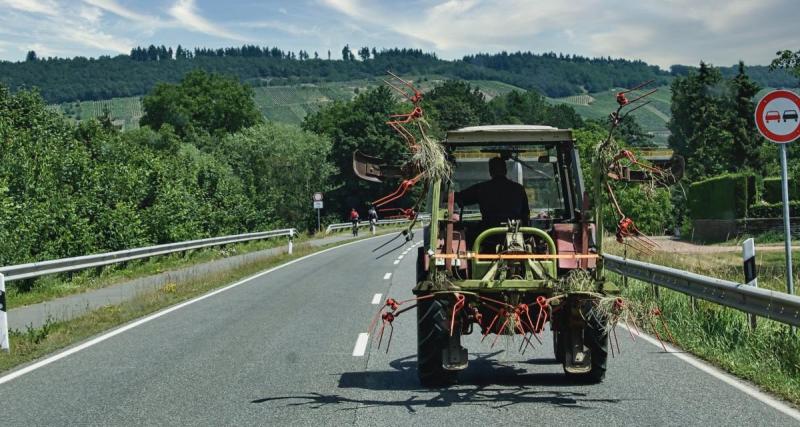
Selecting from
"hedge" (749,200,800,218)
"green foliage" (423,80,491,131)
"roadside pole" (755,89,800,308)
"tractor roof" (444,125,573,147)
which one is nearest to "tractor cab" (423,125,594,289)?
"tractor roof" (444,125,573,147)

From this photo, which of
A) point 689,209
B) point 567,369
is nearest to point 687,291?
point 567,369

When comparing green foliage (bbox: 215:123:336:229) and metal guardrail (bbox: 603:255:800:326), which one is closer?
metal guardrail (bbox: 603:255:800:326)

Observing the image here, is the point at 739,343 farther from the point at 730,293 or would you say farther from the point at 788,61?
the point at 788,61

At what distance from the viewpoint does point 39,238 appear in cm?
2308

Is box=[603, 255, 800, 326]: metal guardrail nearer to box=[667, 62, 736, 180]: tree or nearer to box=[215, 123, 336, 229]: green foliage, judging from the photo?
box=[667, 62, 736, 180]: tree

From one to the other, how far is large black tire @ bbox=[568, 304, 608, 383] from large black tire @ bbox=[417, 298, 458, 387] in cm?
120

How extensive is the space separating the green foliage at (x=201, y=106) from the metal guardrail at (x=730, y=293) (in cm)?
9766

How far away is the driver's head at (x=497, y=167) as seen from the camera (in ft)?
26.9

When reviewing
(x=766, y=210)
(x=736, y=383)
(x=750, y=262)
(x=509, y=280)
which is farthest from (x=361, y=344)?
(x=766, y=210)

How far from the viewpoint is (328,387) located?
783 cm

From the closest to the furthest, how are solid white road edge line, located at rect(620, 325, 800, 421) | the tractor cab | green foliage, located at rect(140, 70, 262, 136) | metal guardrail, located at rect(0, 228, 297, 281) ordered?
1. solid white road edge line, located at rect(620, 325, 800, 421)
2. the tractor cab
3. metal guardrail, located at rect(0, 228, 297, 281)
4. green foliage, located at rect(140, 70, 262, 136)

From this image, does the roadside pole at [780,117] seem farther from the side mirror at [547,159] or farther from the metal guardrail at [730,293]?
the side mirror at [547,159]

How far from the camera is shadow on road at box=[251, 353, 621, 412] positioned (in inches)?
281

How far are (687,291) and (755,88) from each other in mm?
64669
